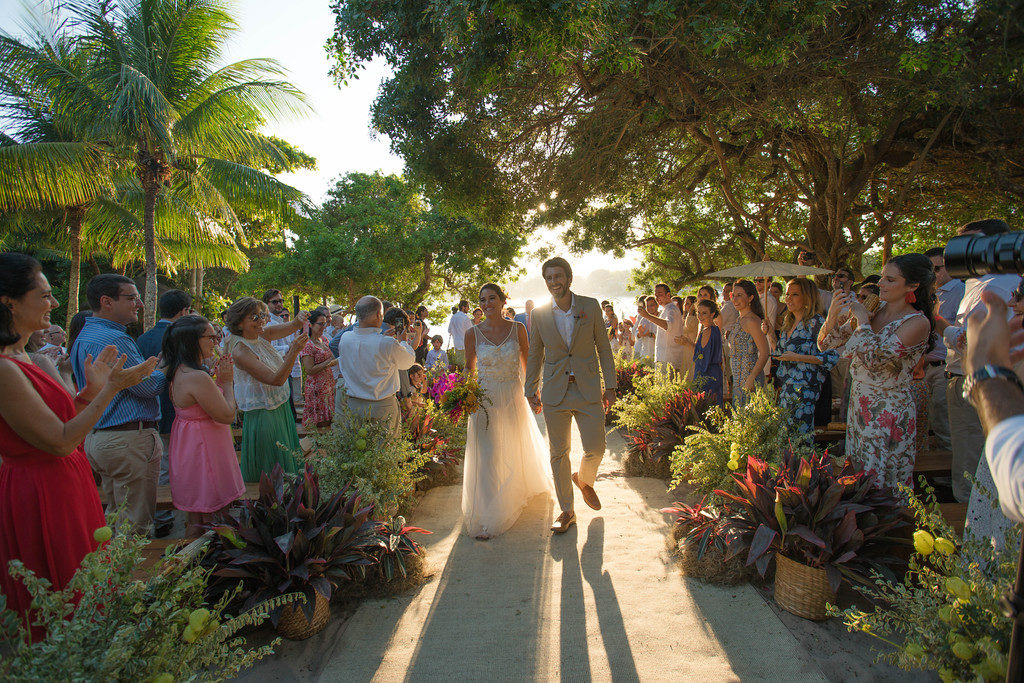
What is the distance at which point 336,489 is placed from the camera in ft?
13.8

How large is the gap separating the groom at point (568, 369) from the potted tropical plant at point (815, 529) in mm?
1439

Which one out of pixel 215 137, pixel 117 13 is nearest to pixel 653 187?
pixel 215 137

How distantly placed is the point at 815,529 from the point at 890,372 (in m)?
1.23

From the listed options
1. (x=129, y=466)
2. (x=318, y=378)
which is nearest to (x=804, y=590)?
(x=129, y=466)

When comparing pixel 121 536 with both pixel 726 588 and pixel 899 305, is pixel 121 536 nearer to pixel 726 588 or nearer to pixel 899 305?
pixel 726 588

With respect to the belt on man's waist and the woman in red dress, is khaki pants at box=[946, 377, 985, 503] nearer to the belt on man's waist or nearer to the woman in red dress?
the woman in red dress

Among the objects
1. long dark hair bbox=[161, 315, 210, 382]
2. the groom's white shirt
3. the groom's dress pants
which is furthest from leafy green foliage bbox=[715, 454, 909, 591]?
long dark hair bbox=[161, 315, 210, 382]

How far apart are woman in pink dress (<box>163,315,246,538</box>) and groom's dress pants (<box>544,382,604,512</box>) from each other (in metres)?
2.56

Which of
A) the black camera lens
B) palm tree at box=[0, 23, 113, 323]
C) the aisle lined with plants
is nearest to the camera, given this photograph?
the black camera lens

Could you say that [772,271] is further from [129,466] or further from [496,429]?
[129,466]

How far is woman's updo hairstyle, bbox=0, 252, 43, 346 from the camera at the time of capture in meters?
2.34

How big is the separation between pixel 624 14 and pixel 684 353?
5.59 m

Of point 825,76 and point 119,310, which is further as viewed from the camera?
point 825,76

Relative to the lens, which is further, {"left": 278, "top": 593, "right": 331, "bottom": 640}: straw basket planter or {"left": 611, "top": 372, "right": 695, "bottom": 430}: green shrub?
{"left": 611, "top": 372, "right": 695, "bottom": 430}: green shrub
